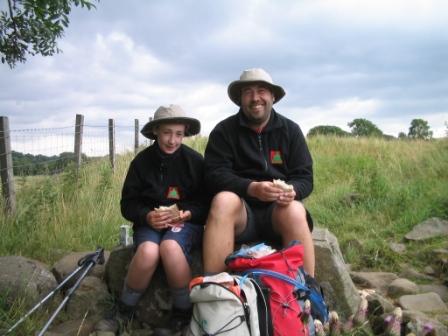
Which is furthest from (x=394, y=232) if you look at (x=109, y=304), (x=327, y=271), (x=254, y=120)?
(x=109, y=304)

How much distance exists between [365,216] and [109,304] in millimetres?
4539

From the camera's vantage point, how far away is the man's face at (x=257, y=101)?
366 cm

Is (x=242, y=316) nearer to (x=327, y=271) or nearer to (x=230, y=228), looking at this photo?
(x=230, y=228)

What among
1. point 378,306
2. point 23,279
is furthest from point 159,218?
point 378,306

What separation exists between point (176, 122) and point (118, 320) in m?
1.59

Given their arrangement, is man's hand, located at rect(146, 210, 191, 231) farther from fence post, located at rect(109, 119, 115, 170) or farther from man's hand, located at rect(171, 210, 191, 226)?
fence post, located at rect(109, 119, 115, 170)

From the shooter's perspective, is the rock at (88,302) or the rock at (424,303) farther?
the rock at (424,303)

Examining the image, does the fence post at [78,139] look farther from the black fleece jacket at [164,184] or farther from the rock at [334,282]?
the rock at [334,282]

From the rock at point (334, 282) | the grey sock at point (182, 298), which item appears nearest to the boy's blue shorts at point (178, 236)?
the grey sock at point (182, 298)

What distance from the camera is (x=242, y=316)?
8.73 feet

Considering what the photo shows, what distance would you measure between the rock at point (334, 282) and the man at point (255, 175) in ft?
1.53

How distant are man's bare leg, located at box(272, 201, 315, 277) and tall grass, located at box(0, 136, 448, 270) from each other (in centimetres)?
248

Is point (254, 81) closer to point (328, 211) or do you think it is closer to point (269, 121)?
point (269, 121)

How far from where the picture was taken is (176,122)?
370cm
